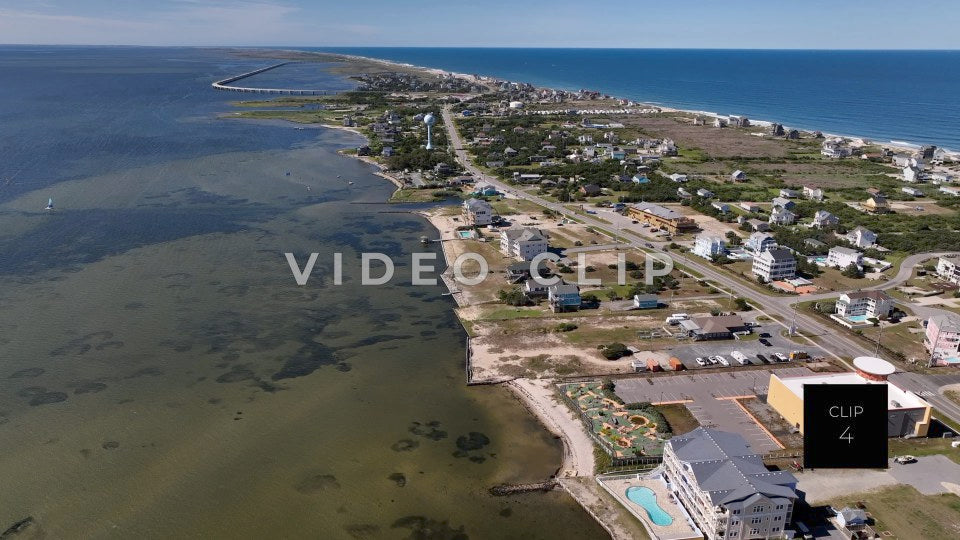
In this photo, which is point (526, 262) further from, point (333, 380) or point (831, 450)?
point (831, 450)

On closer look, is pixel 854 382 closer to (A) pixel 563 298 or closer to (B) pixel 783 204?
(A) pixel 563 298

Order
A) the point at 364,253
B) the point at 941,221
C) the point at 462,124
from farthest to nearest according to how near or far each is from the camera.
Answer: the point at 462,124
the point at 941,221
the point at 364,253

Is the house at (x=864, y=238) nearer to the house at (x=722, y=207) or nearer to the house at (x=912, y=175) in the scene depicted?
the house at (x=722, y=207)

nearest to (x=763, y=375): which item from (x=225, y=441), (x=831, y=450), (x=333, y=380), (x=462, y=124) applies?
(x=831, y=450)

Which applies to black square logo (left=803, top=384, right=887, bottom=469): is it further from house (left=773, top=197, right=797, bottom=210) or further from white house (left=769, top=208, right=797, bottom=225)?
house (left=773, top=197, right=797, bottom=210)

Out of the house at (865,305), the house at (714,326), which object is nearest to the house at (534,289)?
the house at (714,326)

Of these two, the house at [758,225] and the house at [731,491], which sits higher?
the house at [758,225]

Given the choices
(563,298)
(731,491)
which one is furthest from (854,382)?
(563,298)
